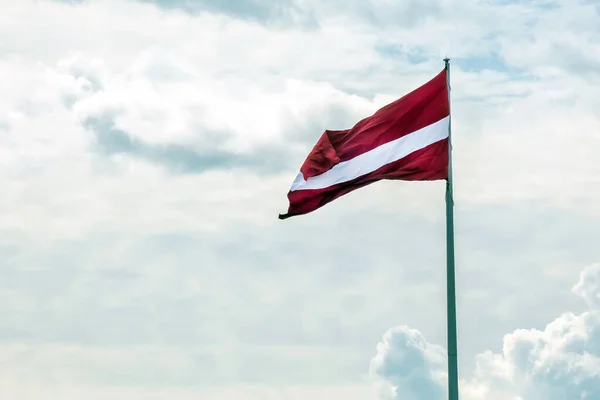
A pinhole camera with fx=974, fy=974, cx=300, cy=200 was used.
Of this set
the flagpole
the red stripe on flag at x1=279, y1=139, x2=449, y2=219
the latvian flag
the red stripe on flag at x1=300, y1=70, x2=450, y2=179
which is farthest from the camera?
the red stripe on flag at x1=300, y1=70, x2=450, y2=179

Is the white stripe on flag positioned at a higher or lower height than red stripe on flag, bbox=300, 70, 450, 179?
lower

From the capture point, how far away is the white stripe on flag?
84.6ft

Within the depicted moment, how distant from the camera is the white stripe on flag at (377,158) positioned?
25.8 m

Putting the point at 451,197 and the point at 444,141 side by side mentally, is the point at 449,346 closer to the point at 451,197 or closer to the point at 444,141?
the point at 451,197

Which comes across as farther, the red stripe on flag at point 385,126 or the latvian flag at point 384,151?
the red stripe on flag at point 385,126

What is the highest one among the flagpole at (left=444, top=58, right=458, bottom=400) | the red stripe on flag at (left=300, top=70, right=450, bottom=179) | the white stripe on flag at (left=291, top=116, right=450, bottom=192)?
the red stripe on flag at (left=300, top=70, right=450, bottom=179)

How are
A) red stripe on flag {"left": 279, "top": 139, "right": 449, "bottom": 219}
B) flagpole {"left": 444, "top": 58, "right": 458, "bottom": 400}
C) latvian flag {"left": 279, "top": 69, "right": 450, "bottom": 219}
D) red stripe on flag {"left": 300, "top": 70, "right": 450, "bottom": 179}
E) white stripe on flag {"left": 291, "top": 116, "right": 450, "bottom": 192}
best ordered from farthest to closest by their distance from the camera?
1. red stripe on flag {"left": 300, "top": 70, "right": 450, "bottom": 179}
2. white stripe on flag {"left": 291, "top": 116, "right": 450, "bottom": 192}
3. latvian flag {"left": 279, "top": 69, "right": 450, "bottom": 219}
4. red stripe on flag {"left": 279, "top": 139, "right": 449, "bottom": 219}
5. flagpole {"left": 444, "top": 58, "right": 458, "bottom": 400}

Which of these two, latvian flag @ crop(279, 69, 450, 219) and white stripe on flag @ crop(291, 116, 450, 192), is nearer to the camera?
latvian flag @ crop(279, 69, 450, 219)

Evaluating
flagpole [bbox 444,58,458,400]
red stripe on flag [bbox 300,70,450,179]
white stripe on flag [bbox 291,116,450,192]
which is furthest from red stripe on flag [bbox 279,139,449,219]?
flagpole [bbox 444,58,458,400]

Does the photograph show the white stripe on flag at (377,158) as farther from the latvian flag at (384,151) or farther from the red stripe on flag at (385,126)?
the red stripe on flag at (385,126)

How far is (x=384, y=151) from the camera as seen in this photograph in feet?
86.1

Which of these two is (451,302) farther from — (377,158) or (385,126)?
(385,126)

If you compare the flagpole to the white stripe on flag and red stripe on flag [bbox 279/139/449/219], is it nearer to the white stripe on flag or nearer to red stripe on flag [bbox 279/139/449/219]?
red stripe on flag [bbox 279/139/449/219]

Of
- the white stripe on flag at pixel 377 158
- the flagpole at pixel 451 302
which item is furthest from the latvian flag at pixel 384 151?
the flagpole at pixel 451 302
